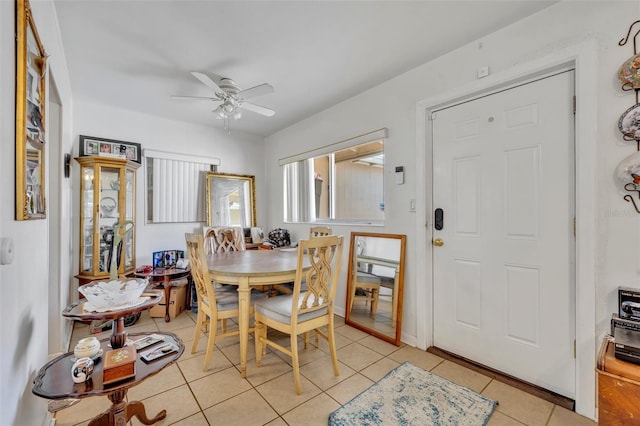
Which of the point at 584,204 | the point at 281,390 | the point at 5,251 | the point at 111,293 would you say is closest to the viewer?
the point at 5,251

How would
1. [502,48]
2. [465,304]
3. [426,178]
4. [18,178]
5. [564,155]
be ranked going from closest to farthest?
[18,178]
[564,155]
[502,48]
[465,304]
[426,178]

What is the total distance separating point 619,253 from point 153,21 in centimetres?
326

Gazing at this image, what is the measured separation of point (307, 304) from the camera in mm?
2070

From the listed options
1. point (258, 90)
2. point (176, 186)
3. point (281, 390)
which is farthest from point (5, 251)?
point (176, 186)

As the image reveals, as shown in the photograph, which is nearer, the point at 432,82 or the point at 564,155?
the point at 564,155

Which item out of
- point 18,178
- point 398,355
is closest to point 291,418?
point 398,355

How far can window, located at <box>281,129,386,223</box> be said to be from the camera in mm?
3031

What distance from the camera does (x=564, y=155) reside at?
179cm

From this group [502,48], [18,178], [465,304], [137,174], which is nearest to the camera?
[18,178]

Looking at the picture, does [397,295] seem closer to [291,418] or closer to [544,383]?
[544,383]

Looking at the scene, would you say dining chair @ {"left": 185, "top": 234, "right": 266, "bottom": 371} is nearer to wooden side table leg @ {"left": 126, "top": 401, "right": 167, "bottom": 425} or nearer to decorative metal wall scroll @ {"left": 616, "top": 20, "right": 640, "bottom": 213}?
wooden side table leg @ {"left": 126, "top": 401, "right": 167, "bottom": 425}

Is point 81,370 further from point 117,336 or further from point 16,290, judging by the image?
point 16,290

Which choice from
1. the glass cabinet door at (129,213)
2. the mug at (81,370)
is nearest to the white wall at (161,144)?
the glass cabinet door at (129,213)

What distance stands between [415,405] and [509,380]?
2.68 ft
